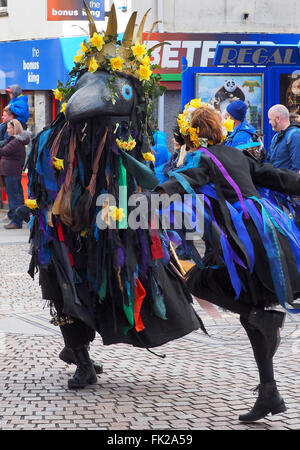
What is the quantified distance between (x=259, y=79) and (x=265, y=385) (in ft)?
26.9

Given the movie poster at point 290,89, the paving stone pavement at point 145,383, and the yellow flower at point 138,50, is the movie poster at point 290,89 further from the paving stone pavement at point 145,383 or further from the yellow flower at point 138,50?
the yellow flower at point 138,50

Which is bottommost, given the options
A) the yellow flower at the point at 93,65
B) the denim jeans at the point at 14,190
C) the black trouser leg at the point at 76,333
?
the denim jeans at the point at 14,190

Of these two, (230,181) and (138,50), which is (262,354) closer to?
(230,181)

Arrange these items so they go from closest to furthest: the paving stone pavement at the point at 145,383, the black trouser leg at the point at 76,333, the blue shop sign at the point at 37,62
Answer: the paving stone pavement at the point at 145,383 < the black trouser leg at the point at 76,333 < the blue shop sign at the point at 37,62

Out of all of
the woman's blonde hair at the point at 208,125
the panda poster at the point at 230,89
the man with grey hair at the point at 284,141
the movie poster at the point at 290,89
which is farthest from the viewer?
the movie poster at the point at 290,89

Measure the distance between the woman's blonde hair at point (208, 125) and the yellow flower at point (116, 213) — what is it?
0.63m

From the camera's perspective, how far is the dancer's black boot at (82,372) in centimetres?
529

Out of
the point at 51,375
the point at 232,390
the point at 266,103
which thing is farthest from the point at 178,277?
the point at 266,103

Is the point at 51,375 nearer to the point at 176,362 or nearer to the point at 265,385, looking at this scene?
the point at 176,362

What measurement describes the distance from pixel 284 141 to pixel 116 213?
5.30 m

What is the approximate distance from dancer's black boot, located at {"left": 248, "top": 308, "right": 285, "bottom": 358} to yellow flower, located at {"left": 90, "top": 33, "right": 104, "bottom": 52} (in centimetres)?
173

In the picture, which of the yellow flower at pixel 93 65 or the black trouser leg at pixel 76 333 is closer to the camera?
the yellow flower at pixel 93 65

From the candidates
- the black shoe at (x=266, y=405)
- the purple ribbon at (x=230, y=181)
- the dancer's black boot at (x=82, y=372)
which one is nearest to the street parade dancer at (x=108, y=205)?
the dancer's black boot at (x=82, y=372)

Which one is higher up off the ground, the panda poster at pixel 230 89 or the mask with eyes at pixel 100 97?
the mask with eyes at pixel 100 97
